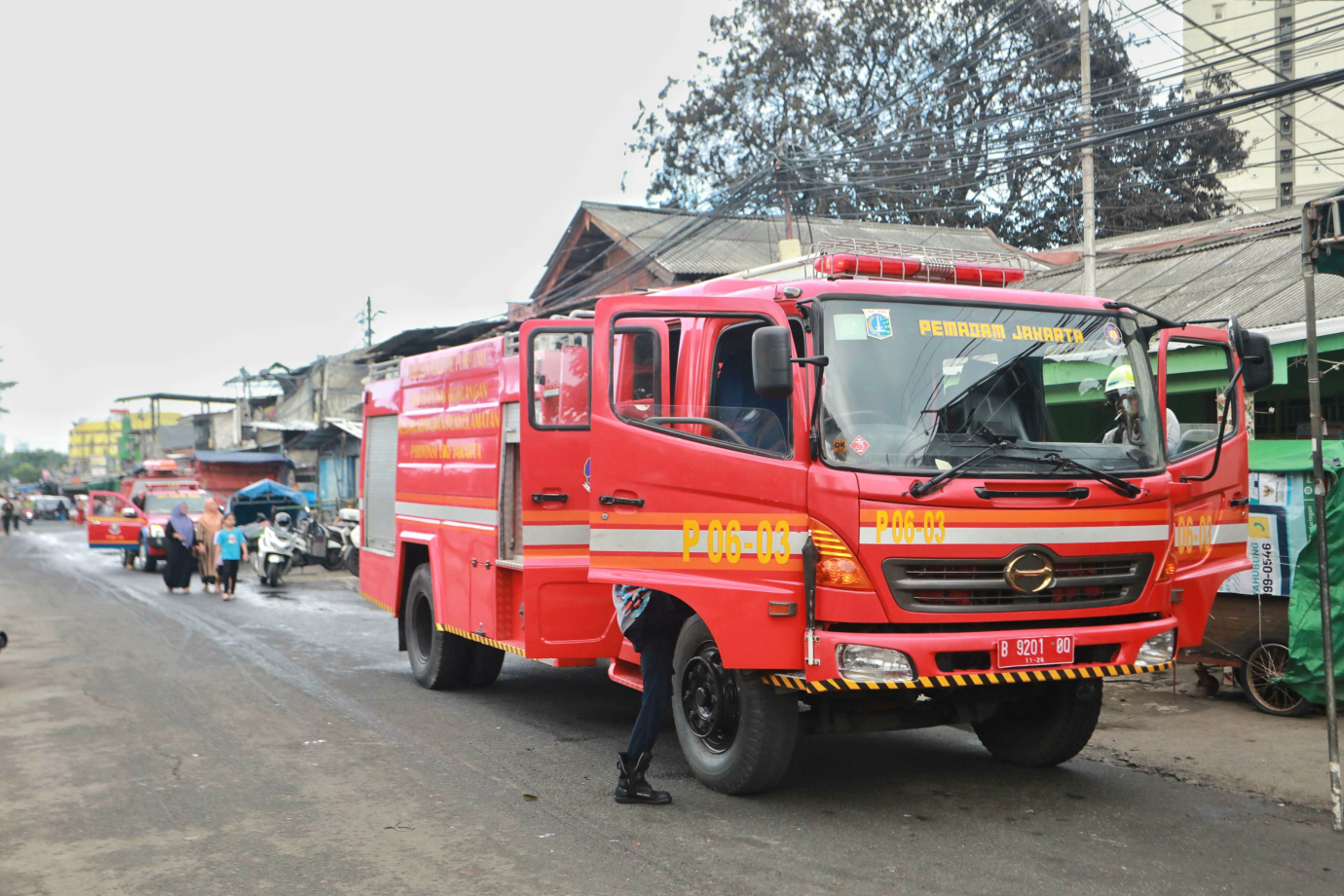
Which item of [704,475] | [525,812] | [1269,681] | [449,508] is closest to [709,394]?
[704,475]

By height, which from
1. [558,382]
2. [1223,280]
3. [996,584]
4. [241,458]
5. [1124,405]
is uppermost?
[1223,280]

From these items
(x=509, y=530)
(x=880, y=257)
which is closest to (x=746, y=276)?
(x=880, y=257)

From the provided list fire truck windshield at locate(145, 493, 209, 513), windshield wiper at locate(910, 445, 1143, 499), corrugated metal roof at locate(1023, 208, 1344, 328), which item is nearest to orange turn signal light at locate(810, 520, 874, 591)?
windshield wiper at locate(910, 445, 1143, 499)

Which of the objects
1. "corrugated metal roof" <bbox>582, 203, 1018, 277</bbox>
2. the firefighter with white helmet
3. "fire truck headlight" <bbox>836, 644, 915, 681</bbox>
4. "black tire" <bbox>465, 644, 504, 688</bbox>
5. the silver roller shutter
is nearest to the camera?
"fire truck headlight" <bbox>836, 644, 915, 681</bbox>

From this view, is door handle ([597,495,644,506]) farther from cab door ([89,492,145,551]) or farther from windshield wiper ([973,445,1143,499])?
cab door ([89,492,145,551])

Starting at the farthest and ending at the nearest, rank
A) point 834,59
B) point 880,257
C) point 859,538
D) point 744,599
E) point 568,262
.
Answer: point 834,59
point 568,262
point 880,257
point 744,599
point 859,538

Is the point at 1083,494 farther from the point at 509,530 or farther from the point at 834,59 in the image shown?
the point at 834,59

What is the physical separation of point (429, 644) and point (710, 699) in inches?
165

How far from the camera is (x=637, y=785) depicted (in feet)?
19.5

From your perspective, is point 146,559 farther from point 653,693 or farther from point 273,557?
point 653,693

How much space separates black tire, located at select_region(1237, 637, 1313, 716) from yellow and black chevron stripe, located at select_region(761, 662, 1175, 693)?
3099 millimetres

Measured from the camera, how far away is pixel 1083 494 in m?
5.50

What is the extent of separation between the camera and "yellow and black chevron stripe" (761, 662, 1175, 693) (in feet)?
17.2

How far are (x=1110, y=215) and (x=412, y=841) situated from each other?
32.1 metres
